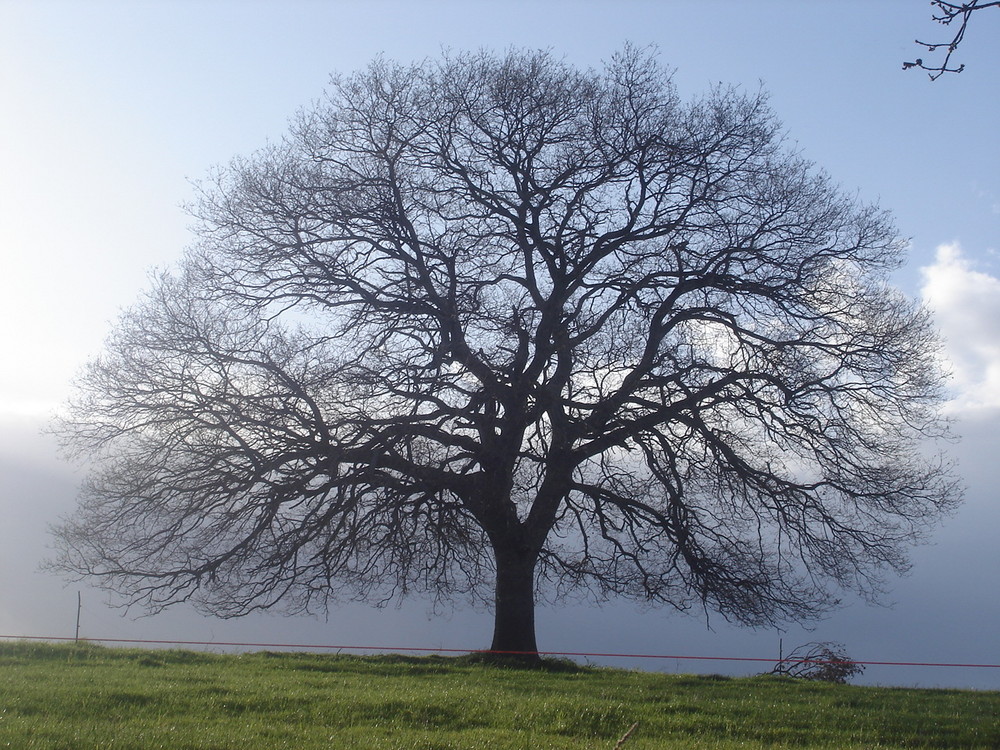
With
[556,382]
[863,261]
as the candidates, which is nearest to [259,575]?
[556,382]

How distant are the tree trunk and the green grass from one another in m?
2.13

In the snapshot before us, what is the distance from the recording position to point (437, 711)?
29.3 ft

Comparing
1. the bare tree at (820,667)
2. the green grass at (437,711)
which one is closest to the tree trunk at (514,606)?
the green grass at (437,711)

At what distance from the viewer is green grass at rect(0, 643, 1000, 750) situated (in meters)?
7.57

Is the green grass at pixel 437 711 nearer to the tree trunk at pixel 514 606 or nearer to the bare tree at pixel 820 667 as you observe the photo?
the tree trunk at pixel 514 606

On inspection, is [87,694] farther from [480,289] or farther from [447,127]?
[447,127]

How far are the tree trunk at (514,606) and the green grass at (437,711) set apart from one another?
7.00 feet

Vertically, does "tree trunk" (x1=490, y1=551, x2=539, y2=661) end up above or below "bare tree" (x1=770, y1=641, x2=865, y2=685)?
above

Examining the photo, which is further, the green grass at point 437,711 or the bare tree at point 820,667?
the bare tree at point 820,667

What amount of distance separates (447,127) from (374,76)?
5.26 ft

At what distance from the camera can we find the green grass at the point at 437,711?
7.57m

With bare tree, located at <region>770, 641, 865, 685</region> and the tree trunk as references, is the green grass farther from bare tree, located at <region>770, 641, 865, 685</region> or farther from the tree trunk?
bare tree, located at <region>770, 641, 865, 685</region>

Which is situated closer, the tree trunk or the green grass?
the green grass

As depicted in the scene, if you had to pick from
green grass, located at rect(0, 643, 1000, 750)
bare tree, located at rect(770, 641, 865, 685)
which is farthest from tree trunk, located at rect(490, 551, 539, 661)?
bare tree, located at rect(770, 641, 865, 685)
